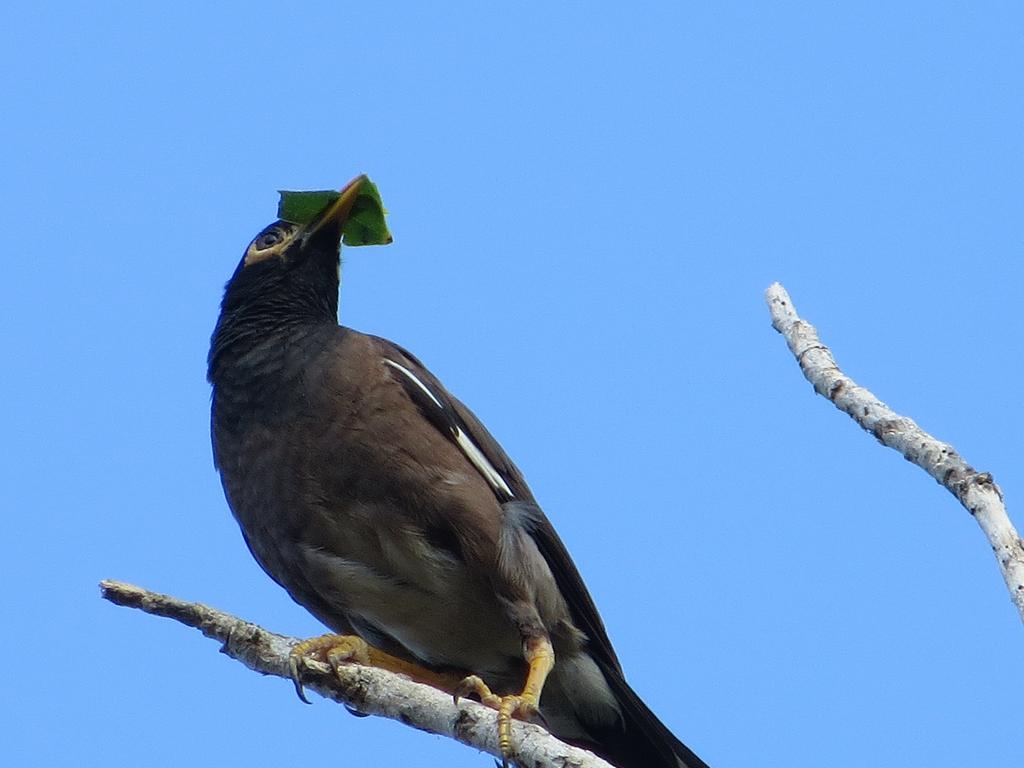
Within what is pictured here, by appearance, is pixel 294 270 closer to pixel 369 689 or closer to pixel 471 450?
pixel 471 450

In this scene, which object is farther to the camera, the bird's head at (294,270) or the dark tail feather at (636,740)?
the bird's head at (294,270)

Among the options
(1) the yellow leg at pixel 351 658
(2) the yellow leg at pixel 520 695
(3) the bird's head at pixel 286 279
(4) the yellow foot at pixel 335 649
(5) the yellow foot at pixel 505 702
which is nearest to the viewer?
(2) the yellow leg at pixel 520 695

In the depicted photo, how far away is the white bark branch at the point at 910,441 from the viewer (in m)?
3.15

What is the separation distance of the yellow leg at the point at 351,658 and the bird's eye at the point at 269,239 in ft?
6.12

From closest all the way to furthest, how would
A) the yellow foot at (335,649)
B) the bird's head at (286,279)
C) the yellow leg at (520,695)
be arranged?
the yellow leg at (520,695) → the yellow foot at (335,649) → the bird's head at (286,279)

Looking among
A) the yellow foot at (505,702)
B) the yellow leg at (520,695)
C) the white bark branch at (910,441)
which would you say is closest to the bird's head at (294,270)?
the yellow leg at (520,695)

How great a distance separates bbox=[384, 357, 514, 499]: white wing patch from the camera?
5.32m

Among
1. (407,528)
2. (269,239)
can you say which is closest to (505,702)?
(407,528)

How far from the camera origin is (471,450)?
5367 mm

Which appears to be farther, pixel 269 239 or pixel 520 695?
pixel 269 239

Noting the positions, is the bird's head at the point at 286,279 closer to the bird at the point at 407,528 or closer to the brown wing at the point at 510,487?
the bird at the point at 407,528

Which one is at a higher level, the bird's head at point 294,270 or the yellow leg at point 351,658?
the bird's head at point 294,270

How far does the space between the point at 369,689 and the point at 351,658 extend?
97 centimetres

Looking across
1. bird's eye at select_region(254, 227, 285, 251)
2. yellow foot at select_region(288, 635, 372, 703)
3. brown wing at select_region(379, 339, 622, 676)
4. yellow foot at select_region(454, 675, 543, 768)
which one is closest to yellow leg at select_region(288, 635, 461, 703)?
yellow foot at select_region(288, 635, 372, 703)
